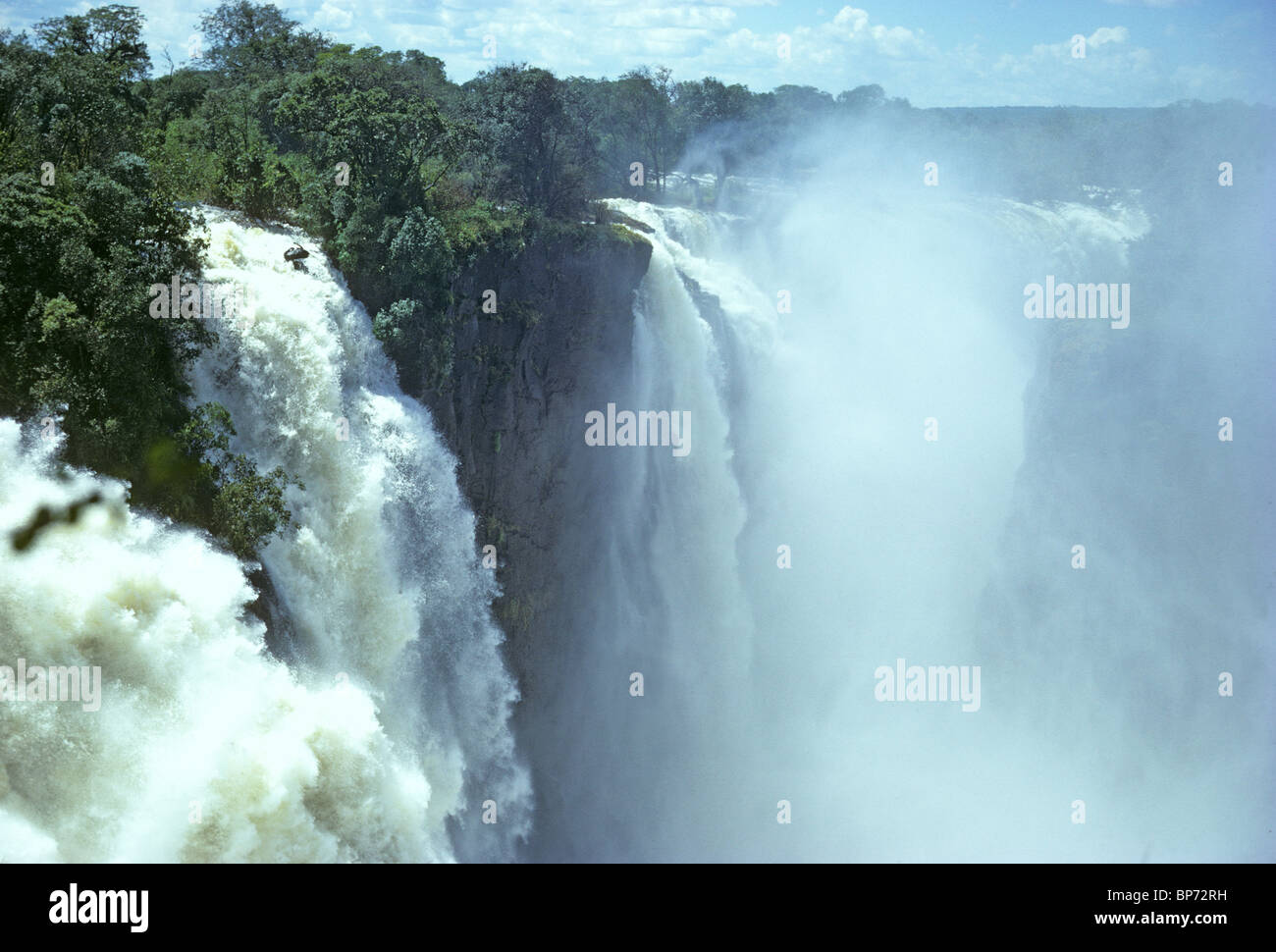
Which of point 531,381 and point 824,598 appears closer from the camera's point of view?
point 531,381

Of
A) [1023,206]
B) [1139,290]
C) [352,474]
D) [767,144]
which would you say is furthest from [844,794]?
[767,144]

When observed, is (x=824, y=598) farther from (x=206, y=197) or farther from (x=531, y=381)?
(x=206, y=197)

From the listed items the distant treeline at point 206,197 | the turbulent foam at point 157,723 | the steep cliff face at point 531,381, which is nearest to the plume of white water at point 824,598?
the steep cliff face at point 531,381

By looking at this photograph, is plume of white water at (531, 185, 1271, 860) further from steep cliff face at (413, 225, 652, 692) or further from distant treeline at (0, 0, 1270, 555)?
distant treeline at (0, 0, 1270, 555)

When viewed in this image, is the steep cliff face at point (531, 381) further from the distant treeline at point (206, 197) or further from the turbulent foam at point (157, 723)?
the turbulent foam at point (157, 723)

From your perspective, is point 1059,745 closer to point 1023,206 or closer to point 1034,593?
point 1034,593

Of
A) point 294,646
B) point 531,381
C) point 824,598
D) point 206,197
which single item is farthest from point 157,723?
point 824,598
